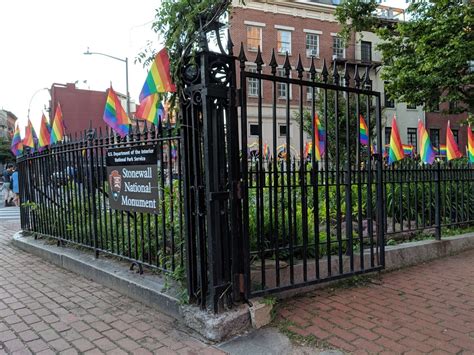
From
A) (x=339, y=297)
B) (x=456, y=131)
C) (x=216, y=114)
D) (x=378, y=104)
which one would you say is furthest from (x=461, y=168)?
(x=456, y=131)

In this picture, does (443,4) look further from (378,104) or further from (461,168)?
(378,104)

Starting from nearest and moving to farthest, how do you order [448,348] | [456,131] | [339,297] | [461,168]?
1. [448,348]
2. [339,297]
3. [461,168]
4. [456,131]

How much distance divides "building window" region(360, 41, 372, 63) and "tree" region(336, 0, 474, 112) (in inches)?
724

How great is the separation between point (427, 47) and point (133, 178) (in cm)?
1247

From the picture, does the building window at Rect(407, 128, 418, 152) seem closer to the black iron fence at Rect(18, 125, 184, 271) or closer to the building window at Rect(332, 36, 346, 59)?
the building window at Rect(332, 36, 346, 59)

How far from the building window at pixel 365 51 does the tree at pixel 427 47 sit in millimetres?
18393

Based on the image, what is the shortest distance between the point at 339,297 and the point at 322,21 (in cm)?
3161

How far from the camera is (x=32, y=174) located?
24.2 ft

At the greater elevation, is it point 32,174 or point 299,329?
point 32,174

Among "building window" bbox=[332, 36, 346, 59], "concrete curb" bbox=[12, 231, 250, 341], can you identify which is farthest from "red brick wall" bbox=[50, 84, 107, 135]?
"concrete curb" bbox=[12, 231, 250, 341]

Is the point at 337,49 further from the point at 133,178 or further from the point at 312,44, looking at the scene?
the point at 133,178

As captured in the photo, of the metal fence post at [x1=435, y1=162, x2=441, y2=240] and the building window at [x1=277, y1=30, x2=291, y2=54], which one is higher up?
the building window at [x1=277, y1=30, x2=291, y2=54]

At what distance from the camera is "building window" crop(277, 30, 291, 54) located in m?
30.6

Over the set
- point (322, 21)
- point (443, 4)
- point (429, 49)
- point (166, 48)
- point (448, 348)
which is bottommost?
point (448, 348)
